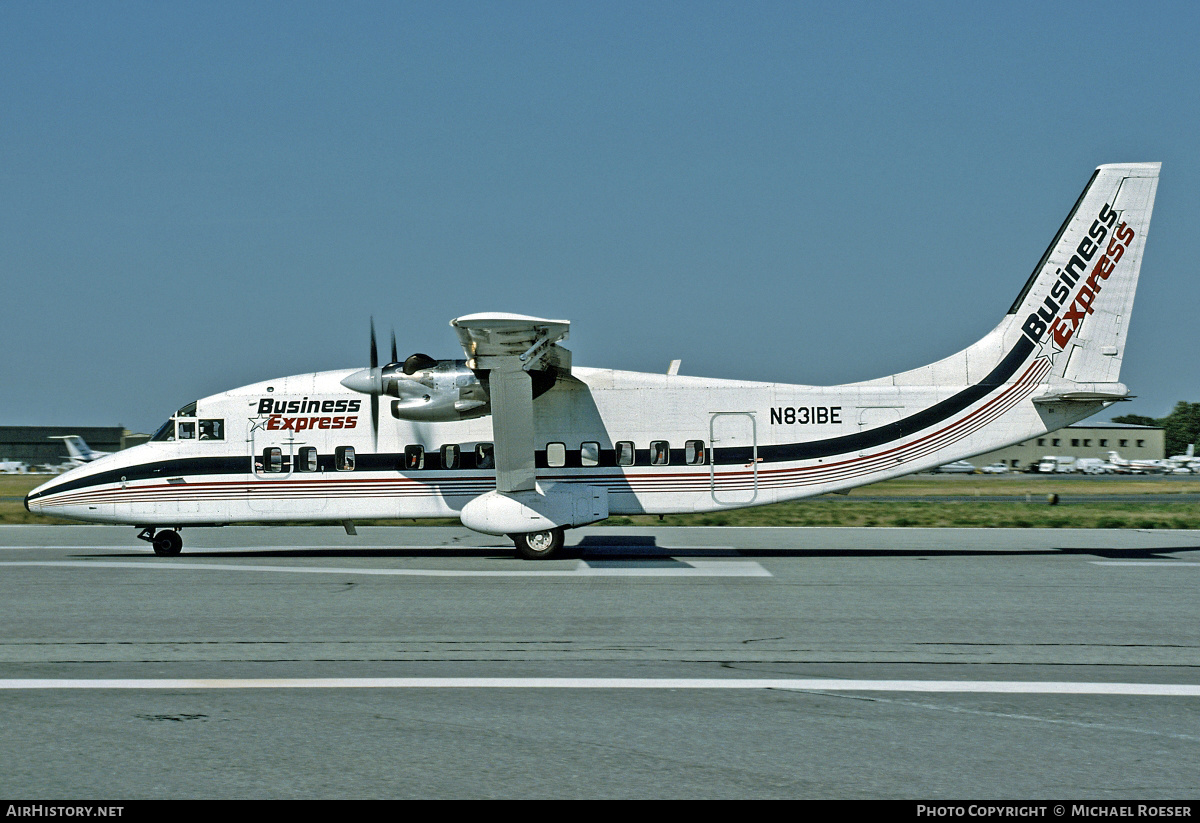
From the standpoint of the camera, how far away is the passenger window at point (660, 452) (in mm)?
17875

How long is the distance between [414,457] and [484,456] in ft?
4.29

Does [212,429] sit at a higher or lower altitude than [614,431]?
higher

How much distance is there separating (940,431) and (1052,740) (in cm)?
1239

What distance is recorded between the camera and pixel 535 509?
55.4 feet

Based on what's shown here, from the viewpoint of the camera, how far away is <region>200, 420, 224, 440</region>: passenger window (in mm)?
Result: 18375

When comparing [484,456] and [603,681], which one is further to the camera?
[484,456]

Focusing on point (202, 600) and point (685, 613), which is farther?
point (202, 600)

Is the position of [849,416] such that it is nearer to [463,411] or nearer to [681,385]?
[681,385]

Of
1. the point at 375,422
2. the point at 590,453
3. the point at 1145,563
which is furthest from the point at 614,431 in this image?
the point at 1145,563

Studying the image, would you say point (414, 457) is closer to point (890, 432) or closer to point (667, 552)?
point (667, 552)

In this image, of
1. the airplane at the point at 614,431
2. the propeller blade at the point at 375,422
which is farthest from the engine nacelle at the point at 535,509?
the propeller blade at the point at 375,422
